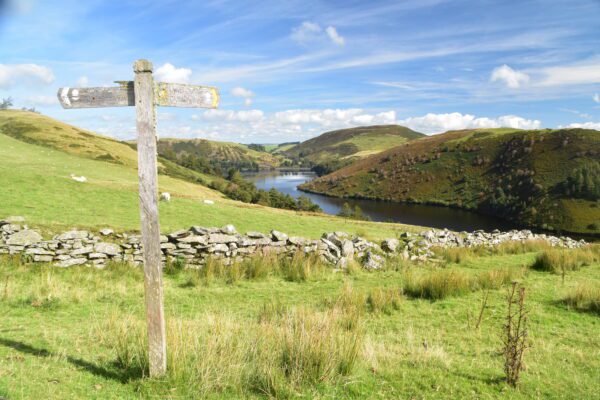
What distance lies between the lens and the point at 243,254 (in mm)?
11750

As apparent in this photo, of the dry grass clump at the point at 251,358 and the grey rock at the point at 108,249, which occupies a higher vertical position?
the grey rock at the point at 108,249

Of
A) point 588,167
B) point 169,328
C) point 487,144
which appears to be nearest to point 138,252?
point 169,328

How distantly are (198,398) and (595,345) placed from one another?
6.22 metres

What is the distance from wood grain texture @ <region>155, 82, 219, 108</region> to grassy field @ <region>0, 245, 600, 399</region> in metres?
2.70

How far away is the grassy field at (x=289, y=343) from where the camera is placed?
4148mm

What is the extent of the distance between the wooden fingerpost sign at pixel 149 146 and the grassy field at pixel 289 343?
340mm

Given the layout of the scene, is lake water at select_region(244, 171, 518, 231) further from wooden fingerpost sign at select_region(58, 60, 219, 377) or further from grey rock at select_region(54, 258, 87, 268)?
wooden fingerpost sign at select_region(58, 60, 219, 377)

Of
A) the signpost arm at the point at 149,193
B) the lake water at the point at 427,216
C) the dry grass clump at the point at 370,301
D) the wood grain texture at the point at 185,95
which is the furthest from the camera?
the lake water at the point at 427,216

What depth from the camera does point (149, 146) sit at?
13.3 feet

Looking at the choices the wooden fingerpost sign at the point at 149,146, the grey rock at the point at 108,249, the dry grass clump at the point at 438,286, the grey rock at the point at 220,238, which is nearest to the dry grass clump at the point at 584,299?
the dry grass clump at the point at 438,286

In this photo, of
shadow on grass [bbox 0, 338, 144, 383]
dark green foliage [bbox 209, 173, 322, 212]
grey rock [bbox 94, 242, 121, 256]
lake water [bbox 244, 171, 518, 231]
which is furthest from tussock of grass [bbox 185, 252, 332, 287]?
lake water [bbox 244, 171, 518, 231]

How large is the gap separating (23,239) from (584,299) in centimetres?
1381

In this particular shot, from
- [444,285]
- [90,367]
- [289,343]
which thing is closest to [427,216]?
[444,285]

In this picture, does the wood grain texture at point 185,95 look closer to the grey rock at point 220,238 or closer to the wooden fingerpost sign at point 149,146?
the wooden fingerpost sign at point 149,146
